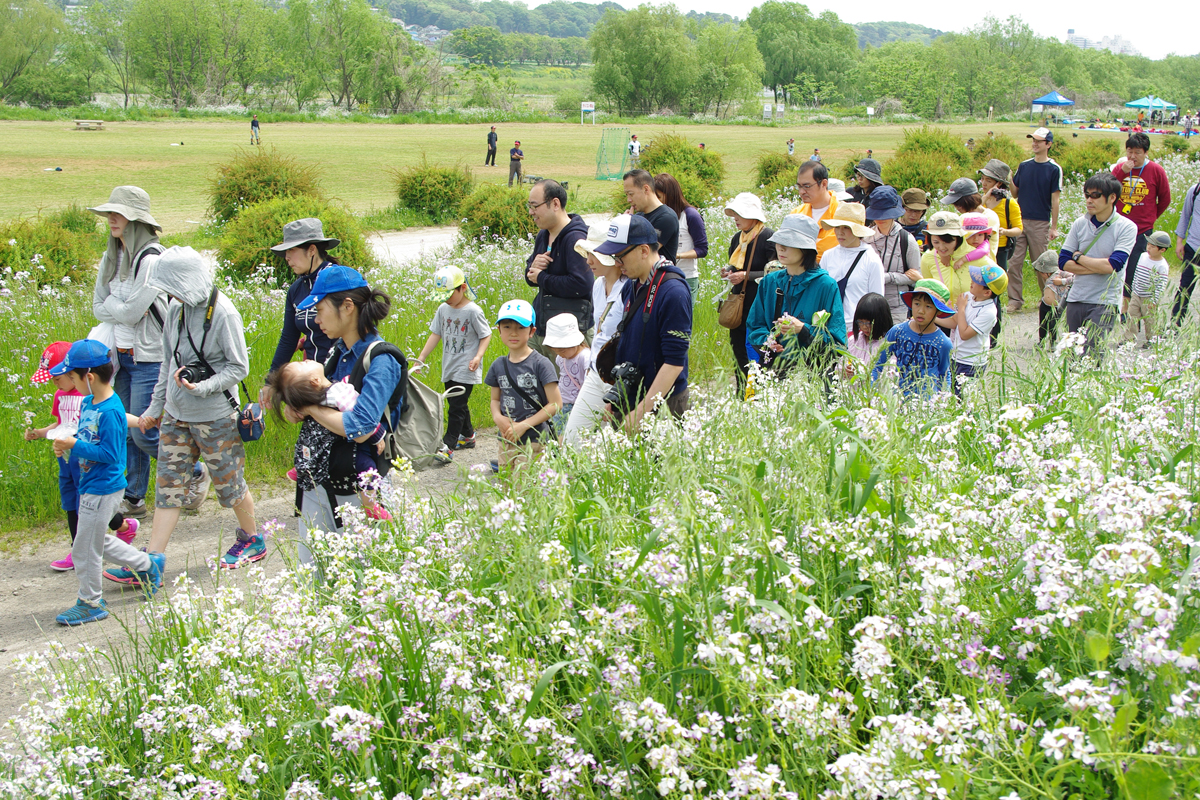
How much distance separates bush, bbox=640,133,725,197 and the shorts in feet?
57.3

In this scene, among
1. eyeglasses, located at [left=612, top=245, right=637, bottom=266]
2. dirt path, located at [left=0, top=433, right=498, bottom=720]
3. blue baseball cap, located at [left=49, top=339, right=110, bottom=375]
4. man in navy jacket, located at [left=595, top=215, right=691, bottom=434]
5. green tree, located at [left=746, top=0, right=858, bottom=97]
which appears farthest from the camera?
green tree, located at [left=746, top=0, right=858, bottom=97]

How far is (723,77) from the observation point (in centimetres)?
11456

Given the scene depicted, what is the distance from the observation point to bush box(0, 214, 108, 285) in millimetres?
10828

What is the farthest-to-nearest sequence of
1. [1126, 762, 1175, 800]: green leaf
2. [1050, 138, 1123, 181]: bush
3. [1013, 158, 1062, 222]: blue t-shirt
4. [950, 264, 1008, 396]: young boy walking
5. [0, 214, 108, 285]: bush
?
[1050, 138, 1123, 181]: bush < [1013, 158, 1062, 222]: blue t-shirt < [0, 214, 108, 285]: bush < [950, 264, 1008, 396]: young boy walking < [1126, 762, 1175, 800]: green leaf

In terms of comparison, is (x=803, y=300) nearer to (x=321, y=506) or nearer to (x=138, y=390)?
(x=321, y=506)

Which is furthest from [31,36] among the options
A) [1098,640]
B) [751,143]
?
[1098,640]

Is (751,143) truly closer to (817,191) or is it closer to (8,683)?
(817,191)

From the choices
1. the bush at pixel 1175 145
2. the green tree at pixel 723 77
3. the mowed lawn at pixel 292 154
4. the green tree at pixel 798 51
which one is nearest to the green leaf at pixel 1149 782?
the mowed lawn at pixel 292 154

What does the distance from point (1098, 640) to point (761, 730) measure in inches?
32.9

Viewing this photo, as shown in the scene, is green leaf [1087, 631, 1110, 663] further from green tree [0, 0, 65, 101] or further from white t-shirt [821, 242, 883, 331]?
green tree [0, 0, 65, 101]

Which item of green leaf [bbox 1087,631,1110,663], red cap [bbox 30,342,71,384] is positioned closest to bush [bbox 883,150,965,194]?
red cap [bbox 30,342,71,384]

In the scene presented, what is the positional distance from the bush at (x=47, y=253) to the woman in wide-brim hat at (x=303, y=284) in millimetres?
6532

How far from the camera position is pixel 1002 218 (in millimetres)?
9867

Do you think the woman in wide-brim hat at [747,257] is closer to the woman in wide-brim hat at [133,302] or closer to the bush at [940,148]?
the woman in wide-brim hat at [133,302]
